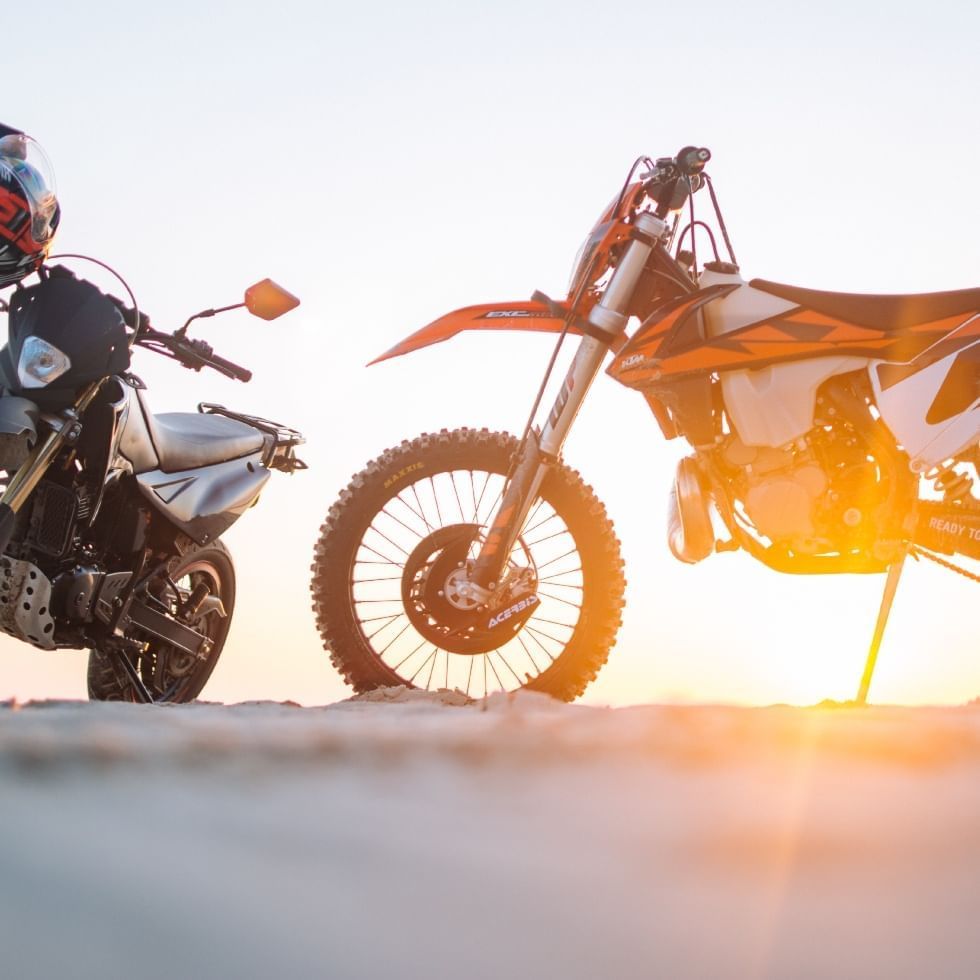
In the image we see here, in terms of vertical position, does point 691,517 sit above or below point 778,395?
below

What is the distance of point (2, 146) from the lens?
121 inches

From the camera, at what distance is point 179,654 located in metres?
3.59

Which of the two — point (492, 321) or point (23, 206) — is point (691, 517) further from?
point (23, 206)

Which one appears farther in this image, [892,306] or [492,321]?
[492,321]

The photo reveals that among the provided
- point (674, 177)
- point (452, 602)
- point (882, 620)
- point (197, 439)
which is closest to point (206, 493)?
point (197, 439)

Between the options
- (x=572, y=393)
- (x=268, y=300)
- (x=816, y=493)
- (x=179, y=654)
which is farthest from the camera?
(x=179, y=654)

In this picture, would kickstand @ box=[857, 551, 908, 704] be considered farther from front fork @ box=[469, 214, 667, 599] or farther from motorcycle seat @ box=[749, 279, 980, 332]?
front fork @ box=[469, 214, 667, 599]

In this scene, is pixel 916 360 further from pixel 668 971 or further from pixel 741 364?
pixel 668 971

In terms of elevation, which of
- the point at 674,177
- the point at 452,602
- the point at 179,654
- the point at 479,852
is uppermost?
the point at 674,177

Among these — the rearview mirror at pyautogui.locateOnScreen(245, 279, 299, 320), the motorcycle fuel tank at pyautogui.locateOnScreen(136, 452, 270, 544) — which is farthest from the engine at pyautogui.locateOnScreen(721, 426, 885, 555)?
the motorcycle fuel tank at pyautogui.locateOnScreen(136, 452, 270, 544)

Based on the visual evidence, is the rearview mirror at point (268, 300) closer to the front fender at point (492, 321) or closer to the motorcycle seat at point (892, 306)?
the front fender at point (492, 321)

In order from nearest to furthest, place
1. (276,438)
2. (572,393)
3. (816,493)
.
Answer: (816,493) < (572,393) < (276,438)

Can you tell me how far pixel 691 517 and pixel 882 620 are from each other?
58 centimetres

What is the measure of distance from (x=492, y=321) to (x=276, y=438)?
110 cm
